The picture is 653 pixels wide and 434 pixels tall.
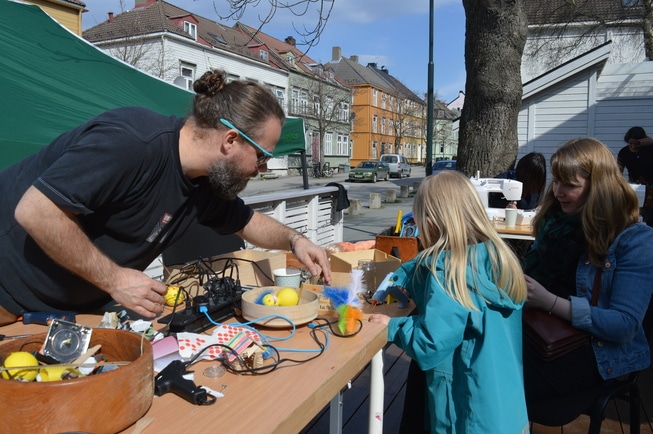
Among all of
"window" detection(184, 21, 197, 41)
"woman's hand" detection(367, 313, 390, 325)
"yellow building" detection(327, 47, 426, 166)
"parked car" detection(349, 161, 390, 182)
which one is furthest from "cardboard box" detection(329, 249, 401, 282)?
"yellow building" detection(327, 47, 426, 166)

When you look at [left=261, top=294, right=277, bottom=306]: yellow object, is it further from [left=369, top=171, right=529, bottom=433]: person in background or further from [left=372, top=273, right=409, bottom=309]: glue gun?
[left=372, top=273, right=409, bottom=309]: glue gun

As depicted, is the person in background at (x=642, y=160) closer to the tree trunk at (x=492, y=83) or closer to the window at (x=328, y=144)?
the tree trunk at (x=492, y=83)

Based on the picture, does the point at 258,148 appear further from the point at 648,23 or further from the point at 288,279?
the point at 648,23

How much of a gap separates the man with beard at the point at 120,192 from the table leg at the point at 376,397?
Answer: 0.75m

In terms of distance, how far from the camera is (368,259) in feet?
8.52

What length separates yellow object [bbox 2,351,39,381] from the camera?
992mm

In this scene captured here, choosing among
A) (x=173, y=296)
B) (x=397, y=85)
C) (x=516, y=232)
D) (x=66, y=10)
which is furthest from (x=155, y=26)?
(x=397, y=85)

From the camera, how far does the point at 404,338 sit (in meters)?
1.76

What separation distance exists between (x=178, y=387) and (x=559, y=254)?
1866 mm

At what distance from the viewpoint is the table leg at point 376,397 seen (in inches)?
68.1

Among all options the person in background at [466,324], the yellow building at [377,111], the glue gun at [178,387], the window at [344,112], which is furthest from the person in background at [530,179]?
the yellow building at [377,111]

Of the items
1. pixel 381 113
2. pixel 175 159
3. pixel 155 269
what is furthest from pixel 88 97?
pixel 381 113

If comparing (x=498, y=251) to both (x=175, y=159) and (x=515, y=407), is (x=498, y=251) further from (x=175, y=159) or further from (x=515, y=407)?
(x=175, y=159)

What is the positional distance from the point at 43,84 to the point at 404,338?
3565 millimetres
